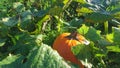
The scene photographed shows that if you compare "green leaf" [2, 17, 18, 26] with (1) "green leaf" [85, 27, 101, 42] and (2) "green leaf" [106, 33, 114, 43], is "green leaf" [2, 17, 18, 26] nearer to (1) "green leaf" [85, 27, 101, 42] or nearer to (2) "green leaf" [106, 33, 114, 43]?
(1) "green leaf" [85, 27, 101, 42]

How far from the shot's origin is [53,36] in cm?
265

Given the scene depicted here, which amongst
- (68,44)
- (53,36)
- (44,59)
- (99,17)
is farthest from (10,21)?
(44,59)

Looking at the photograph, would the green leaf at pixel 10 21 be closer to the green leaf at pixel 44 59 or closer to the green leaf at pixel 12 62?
the green leaf at pixel 12 62

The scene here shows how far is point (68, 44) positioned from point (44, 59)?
0.39m

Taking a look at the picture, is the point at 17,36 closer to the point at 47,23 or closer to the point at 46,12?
the point at 46,12

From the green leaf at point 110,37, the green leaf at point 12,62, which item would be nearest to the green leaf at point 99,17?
the green leaf at point 110,37

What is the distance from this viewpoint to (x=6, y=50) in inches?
102

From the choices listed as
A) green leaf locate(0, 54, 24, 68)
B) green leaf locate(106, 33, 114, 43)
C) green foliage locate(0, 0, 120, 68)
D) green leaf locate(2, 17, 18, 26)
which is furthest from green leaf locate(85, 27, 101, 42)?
green leaf locate(2, 17, 18, 26)

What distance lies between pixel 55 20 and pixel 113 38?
3.74ft

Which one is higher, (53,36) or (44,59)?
(44,59)

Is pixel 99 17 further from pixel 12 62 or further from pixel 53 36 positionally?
pixel 12 62

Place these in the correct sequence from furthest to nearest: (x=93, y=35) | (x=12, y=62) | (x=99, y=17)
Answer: (x=99, y=17) < (x=93, y=35) < (x=12, y=62)

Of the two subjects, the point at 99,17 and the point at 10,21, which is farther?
the point at 10,21

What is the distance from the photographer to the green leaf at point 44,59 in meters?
1.85
